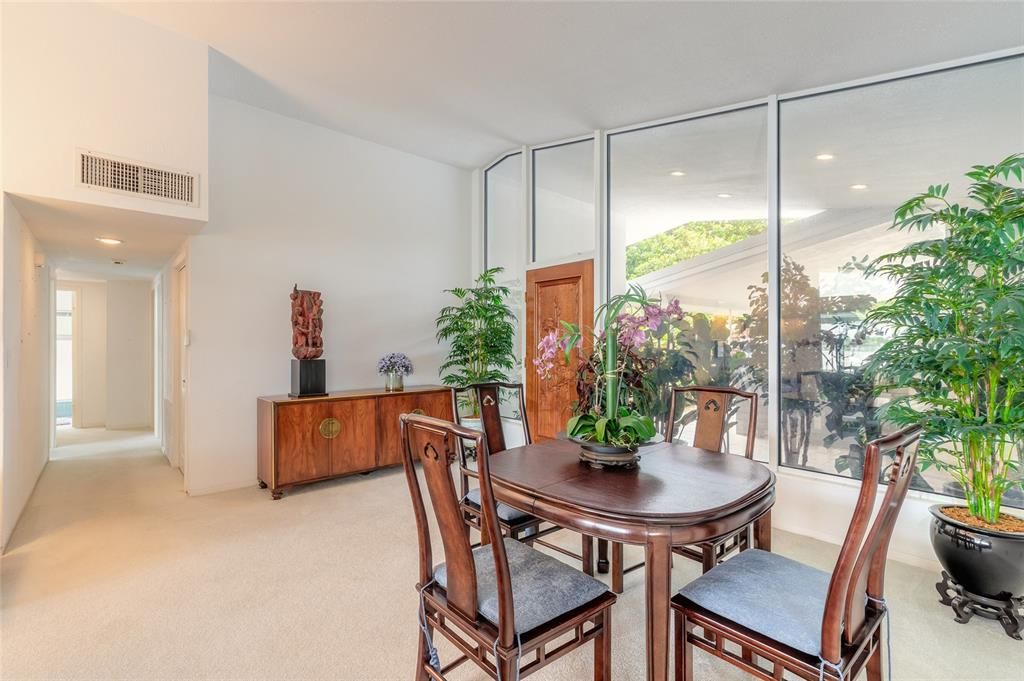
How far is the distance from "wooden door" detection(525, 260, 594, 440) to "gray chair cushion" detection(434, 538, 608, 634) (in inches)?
108

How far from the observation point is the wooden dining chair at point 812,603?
46.4 inches

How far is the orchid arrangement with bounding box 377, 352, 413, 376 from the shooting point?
473 centimetres

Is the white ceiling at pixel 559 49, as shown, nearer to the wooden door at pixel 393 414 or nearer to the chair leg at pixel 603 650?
the wooden door at pixel 393 414

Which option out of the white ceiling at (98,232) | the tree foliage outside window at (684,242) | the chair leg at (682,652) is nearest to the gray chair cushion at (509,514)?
the chair leg at (682,652)

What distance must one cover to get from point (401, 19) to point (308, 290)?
250cm

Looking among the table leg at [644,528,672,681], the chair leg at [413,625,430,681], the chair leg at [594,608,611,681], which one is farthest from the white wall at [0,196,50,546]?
the table leg at [644,528,672,681]

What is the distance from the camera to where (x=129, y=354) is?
7.12 meters

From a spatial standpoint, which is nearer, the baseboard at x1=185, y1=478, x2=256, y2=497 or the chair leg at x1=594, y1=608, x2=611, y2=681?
the chair leg at x1=594, y1=608, x2=611, y2=681

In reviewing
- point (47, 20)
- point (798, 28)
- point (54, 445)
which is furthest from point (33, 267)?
point (798, 28)

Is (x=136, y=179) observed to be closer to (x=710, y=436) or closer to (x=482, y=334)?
(x=482, y=334)

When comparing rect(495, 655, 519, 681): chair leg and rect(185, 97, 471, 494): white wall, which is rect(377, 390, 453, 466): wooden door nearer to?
rect(185, 97, 471, 494): white wall

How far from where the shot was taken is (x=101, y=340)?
281 inches

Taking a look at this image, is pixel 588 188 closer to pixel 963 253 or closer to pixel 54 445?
pixel 963 253

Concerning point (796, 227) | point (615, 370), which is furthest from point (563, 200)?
point (615, 370)
